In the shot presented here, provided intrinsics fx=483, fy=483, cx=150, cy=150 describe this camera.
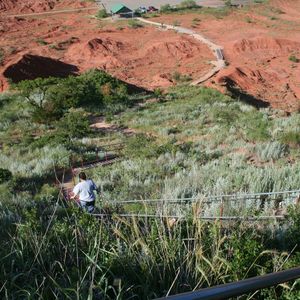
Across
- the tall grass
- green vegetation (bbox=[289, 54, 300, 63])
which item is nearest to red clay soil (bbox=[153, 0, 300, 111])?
green vegetation (bbox=[289, 54, 300, 63])

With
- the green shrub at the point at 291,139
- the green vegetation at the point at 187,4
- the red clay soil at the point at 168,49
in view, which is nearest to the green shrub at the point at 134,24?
the red clay soil at the point at 168,49

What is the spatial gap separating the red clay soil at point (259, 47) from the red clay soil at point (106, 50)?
2820 mm

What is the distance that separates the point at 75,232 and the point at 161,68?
A: 32164 mm

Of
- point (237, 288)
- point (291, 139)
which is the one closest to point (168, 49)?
point (291, 139)

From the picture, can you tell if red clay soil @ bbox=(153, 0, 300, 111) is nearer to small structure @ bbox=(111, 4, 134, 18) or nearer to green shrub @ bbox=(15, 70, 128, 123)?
small structure @ bbox=(111, 4, 134, 18)

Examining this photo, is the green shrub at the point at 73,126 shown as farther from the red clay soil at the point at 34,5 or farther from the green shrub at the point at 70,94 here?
the red clay soil at the point at 34,5

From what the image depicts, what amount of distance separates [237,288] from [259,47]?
135 feet

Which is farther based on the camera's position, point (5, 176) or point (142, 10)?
point (142, 10)

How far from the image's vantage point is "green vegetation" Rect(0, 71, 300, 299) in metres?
4.37

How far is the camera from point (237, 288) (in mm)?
1998

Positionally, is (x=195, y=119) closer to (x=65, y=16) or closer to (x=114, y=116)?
(x=114, y=116)

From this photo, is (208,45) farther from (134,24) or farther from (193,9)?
(193,9)

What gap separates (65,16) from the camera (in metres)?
51.0

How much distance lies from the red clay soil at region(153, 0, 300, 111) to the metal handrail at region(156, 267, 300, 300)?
2679 cm
